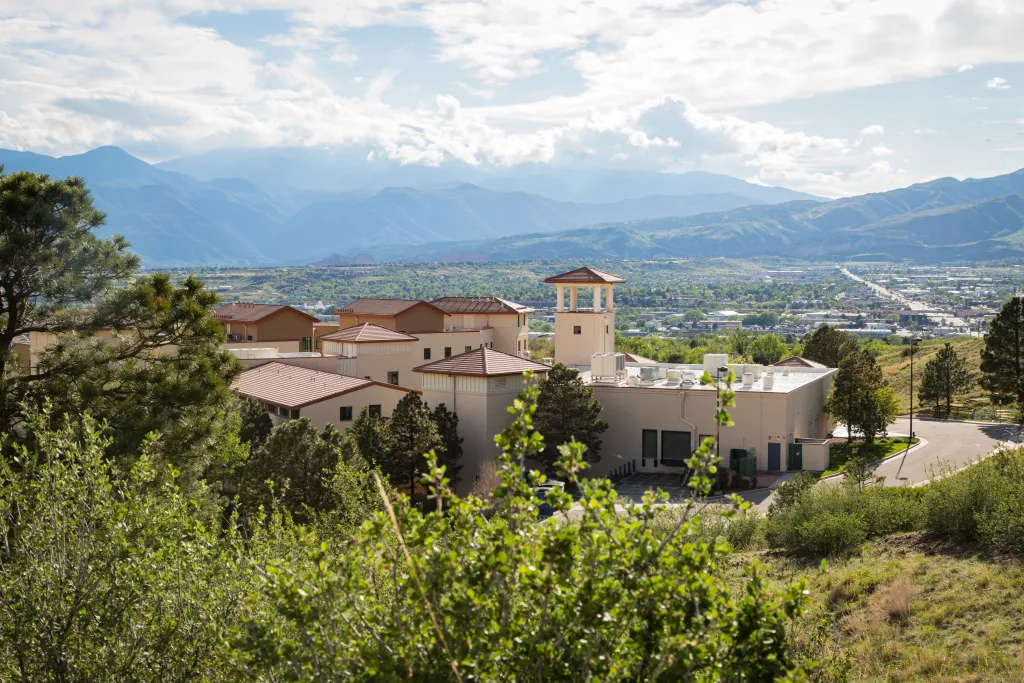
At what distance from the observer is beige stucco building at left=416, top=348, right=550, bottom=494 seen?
110ft

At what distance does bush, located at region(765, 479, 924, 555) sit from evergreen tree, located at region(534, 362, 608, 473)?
1286 cm

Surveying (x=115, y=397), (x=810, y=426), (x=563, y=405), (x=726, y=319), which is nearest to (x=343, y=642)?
(x=115, y=397)

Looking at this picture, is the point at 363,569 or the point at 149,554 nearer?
the point at 363,569

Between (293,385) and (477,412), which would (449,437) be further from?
(293,385)

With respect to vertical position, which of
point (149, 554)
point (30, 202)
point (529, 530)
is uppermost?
point (30, 202)

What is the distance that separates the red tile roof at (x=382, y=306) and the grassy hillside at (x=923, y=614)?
35.8 metres

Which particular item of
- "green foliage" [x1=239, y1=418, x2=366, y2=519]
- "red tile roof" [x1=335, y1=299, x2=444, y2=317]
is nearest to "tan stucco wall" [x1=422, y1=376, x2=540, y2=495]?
"green foliage" [x1=239, y1=418, x2=366, y2=519]

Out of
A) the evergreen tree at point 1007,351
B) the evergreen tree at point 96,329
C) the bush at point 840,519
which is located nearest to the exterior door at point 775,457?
the bush at point 840,519

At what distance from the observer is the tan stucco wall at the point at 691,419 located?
115 feet

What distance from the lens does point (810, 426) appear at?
4075cm

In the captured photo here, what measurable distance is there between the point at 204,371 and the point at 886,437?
34.1 metres

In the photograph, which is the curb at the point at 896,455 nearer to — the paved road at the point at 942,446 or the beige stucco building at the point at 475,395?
the paved road at the point at 942,446

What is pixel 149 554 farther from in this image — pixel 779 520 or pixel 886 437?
pixel 886 437

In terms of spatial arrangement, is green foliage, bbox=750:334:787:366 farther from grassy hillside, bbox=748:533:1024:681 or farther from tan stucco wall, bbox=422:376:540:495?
grassy hillside, bbox=748:533:1024:681
